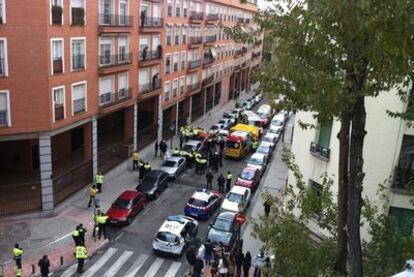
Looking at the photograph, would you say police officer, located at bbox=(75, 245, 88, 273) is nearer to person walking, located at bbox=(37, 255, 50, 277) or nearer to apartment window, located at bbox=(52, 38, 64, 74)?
person walking, located at bbox=(37, 255, 50, 277)

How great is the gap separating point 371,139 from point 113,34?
56.8 ft

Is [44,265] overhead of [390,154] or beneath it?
beneath

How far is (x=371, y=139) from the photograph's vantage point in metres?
15.6

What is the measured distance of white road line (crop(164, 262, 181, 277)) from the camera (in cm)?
1808

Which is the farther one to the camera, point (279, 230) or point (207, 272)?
point (207, 272)

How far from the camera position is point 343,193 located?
26.6ft

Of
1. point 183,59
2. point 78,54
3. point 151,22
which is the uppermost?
point 151,22

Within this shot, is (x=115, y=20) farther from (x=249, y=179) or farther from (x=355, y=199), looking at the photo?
(x=355, y=199)

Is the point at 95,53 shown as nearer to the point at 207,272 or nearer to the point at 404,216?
the point at 207,272

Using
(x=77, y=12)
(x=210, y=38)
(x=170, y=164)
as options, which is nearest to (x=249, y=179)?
(x=170, y=164)

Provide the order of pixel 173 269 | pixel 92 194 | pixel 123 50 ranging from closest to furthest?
pixel 173 269 → pixel 92 194 → pixel 123 50

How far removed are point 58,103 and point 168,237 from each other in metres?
8.95

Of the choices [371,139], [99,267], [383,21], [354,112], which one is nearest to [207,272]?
[99,267]

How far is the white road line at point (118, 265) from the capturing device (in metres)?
17.8
